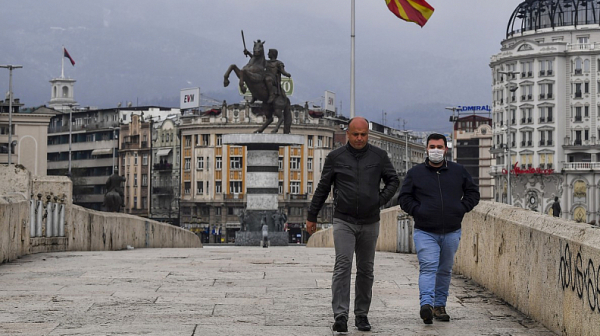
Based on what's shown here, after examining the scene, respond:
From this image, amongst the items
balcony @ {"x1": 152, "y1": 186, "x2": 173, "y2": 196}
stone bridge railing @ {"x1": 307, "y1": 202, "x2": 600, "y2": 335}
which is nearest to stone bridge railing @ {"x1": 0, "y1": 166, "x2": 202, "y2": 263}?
stone bridge railing @ {"x1": 307, "y1": 202, "x2": 600, "y2": 335}

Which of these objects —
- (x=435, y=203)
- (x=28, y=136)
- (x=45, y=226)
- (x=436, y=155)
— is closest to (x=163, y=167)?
(x=28, y=136)

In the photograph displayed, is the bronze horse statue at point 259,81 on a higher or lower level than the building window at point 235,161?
higher

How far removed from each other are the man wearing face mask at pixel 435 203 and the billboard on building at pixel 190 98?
139 metres

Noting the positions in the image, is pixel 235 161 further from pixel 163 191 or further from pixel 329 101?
pixel 329 101

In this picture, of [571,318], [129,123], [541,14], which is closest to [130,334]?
[571,318]

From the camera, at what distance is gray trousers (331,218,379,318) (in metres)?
9.98

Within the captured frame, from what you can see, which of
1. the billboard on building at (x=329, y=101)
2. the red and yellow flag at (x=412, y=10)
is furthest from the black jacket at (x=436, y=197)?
the billboard on building at (x=329, y=101)

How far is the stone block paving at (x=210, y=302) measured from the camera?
996cm

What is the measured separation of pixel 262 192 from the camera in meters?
43.0

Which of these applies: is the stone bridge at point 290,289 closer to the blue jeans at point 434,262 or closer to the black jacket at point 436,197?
the blue jeans at point 434,262

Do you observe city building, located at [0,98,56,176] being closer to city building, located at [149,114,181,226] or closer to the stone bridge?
city building, located at [149,114,181,226]

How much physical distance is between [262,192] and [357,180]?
33.0m

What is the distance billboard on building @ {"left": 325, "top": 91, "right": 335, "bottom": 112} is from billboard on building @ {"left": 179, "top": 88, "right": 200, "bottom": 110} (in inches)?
677

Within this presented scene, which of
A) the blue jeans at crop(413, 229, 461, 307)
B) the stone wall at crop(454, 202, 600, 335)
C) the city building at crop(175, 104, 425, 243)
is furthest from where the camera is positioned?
the city building at crop(175, 104, 425, 243)
